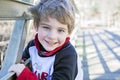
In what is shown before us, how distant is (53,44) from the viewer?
1175 millimetres

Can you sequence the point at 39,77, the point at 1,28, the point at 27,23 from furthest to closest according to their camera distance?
the point at 1,28, the point at 27,23, the point at 39,77

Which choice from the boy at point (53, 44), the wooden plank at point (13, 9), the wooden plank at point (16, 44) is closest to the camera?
the wooden plank at point (13, 9)

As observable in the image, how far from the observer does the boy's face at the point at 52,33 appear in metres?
1.14

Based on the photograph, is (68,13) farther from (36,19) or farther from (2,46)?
(2,46)

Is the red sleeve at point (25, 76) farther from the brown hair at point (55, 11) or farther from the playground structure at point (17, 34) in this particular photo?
the brown hair at point (55, 11)

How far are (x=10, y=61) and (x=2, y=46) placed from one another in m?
0.34

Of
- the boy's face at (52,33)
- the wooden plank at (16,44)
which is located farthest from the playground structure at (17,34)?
the boy's face at (52,33)

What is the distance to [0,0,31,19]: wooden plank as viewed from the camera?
100cm

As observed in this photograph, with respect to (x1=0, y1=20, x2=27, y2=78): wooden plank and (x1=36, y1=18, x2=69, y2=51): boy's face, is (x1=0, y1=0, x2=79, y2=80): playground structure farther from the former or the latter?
(x1=36, y1=18, x2=69, y2=51): boy's face

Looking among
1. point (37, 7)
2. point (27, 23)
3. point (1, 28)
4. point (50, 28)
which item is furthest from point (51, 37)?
point (1, 28)

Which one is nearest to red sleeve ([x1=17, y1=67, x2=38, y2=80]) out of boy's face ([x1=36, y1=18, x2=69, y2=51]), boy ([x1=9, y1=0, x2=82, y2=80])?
boy ([x1=9, y1=0, x2=82, y2=80])

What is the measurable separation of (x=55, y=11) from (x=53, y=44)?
0.41 feet

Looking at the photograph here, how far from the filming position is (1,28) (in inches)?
60.6

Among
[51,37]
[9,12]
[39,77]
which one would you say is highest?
[9,12]
